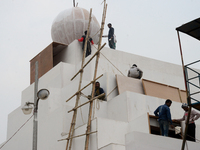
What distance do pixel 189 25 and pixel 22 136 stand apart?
1062 centimetres

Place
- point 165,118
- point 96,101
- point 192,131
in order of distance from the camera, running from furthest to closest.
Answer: point 96,101 < point 192,131 < point 165,118

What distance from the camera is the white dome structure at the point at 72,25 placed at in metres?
23.2

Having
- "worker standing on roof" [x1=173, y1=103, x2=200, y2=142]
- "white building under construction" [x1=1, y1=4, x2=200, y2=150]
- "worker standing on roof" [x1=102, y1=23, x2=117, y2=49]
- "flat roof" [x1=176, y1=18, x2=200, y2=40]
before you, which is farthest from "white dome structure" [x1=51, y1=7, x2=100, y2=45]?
"flat roof" [x1=176, y1=18, x2=200, y2=40]

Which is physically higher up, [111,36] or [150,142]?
[111,36]

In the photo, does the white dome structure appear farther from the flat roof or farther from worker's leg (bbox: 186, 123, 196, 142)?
the flat roof

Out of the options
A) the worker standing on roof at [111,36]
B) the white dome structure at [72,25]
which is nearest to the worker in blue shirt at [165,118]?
the worker standing on roof at [111,36]

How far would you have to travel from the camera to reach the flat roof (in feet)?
41.6

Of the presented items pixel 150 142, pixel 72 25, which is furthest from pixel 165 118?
pixel 72 25

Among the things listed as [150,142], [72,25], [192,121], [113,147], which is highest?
[72,25]

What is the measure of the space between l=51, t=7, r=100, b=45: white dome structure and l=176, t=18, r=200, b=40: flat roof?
35.0 feet

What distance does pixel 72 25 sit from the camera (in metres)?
23.3

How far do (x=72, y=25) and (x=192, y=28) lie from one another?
448 inches

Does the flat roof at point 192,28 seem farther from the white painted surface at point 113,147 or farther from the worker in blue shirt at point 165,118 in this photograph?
the white painted surface at point 113,147

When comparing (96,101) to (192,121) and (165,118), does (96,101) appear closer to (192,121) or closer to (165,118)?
(165,118)
